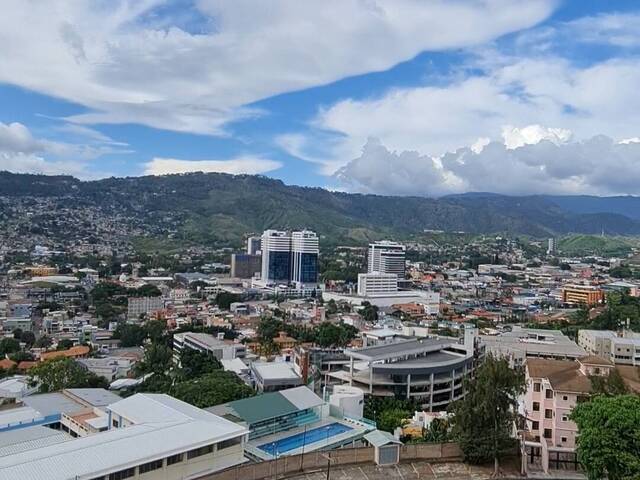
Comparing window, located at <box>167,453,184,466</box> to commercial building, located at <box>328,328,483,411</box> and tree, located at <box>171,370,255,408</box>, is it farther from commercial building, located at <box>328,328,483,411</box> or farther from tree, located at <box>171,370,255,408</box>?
commercial building, located at <box>328,328,483,411</box>

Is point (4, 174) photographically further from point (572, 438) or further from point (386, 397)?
point (572, 438)

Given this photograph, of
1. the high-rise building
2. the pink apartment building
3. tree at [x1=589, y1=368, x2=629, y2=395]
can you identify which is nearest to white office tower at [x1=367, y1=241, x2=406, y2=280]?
the high-rise building

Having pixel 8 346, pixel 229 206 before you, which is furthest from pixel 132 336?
pixel 229 206

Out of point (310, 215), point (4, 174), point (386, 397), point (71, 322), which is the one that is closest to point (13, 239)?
point (4, 174)

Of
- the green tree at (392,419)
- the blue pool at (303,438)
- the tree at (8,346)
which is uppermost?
the blue pool at (303,438)

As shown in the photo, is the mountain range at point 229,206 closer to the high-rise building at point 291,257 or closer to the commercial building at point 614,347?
the high-rise building at point 291,257

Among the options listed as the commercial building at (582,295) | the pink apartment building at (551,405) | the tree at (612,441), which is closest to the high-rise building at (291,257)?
the commercial building at (582,295)

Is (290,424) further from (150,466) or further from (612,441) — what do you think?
(612,441)
